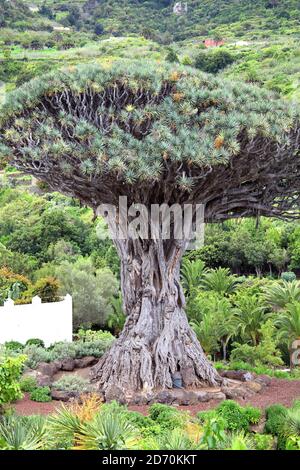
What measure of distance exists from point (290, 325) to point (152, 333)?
28.9ft

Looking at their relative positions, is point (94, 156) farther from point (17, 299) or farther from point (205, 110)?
point (17, 299)

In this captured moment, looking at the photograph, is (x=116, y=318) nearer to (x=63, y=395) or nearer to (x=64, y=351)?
(x=64, y=351)

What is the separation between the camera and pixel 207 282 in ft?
110

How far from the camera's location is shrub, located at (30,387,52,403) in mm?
15142

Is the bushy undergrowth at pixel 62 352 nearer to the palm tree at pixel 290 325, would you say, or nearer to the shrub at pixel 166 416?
the shrub at pixel 166 416

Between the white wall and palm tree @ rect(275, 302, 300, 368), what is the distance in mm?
6967

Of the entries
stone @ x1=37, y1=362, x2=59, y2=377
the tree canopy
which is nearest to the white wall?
stone @ x1=37, y1=362, x2=59, y2=377

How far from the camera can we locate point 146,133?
50.4 feet

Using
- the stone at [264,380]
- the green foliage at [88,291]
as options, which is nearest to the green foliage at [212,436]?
the stone at [264,380]

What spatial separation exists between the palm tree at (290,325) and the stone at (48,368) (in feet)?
29.3

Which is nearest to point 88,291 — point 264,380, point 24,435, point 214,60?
point 264,380

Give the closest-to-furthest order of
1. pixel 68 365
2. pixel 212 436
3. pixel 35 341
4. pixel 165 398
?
pixel 212 436
pixel 165 398
pixel 68 365
pixel 35 341

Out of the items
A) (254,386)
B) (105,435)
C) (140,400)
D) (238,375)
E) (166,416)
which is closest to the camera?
(105,435)
